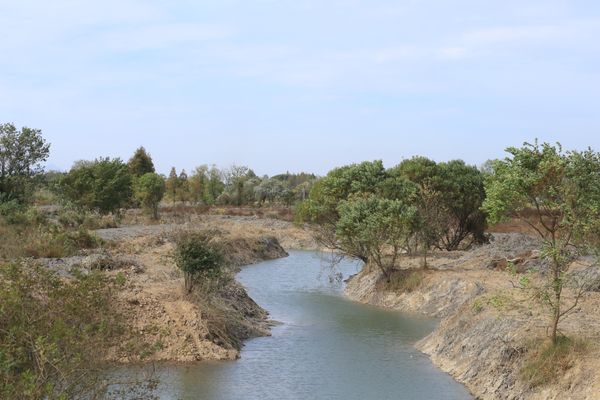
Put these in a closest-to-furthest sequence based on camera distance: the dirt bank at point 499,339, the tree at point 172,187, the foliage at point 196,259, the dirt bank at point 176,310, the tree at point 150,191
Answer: the dirt bank at point 499,339 → the dirt bank at point 176,310 → the foliage at point 196,259 → the tree at point 150,191 → the tree at point 172,187

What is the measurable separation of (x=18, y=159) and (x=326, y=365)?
44.7 m

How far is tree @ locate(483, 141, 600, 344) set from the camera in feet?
60.0

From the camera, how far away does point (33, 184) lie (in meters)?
60.8

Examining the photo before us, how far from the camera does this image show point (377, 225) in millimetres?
37312

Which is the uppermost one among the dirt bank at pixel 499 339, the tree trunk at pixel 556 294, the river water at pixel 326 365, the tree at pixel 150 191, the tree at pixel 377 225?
the tree at pixel 150 191

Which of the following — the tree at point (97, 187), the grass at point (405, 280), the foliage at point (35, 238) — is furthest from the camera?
the tree at point (97, 187)

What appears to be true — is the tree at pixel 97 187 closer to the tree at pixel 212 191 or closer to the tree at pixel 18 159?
→ the tree at pixel 18 159

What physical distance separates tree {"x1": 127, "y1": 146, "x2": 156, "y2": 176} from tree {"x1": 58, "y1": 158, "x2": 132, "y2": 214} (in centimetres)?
3104

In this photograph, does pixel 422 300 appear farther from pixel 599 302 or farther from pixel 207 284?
pixel 207 284

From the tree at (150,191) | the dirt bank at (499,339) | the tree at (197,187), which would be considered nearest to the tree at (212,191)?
the tree at (197,187)

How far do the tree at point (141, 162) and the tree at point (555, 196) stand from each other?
9193 centimetres

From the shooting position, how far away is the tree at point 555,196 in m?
18.3

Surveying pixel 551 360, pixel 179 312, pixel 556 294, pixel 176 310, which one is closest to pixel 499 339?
pixel 551 360

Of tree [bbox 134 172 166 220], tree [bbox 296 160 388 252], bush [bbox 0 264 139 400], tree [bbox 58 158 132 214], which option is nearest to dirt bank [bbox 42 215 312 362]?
bush [bbox 0 264 139 400]
